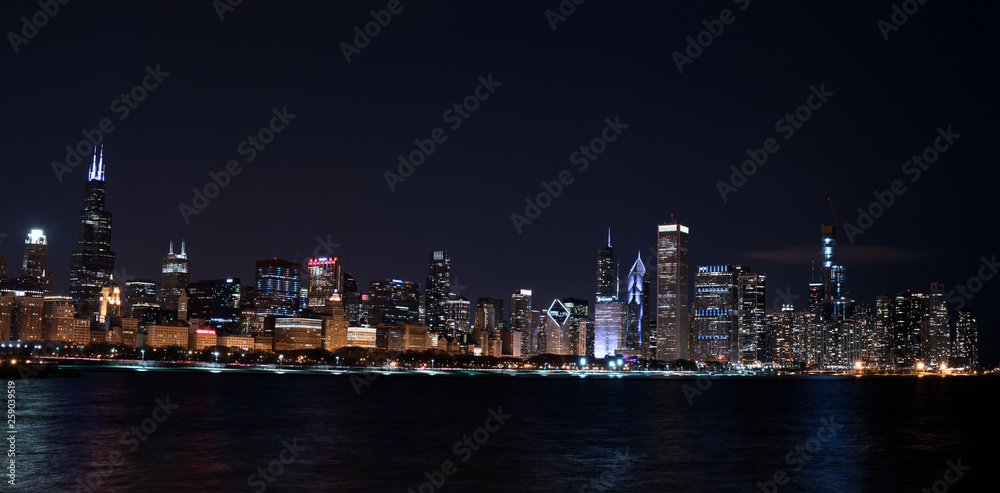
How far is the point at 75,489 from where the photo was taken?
36.6 meters

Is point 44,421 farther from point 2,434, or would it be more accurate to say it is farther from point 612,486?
point 612,486

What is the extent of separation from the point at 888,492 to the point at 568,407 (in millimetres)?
63216

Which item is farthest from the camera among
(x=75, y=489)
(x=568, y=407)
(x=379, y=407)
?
(x=568, y=407)

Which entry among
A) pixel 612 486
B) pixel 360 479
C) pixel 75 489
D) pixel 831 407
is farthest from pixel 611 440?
pixel 831 407

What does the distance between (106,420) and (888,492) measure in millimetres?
55831

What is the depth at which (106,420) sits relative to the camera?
2793 inches

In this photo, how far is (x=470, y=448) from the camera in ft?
188

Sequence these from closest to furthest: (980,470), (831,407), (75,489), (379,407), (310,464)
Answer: (75,489)
(310,464)
(980,470)
(379,407)
(831,407)

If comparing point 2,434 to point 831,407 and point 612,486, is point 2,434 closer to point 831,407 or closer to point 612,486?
point 612,486

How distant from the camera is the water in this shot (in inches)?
1672

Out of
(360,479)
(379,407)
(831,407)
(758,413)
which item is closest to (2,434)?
(360,479)

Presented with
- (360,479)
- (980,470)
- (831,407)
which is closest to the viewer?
(360,479)

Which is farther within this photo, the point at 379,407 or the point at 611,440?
the point at 379,407

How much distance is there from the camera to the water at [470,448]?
4247 cm
